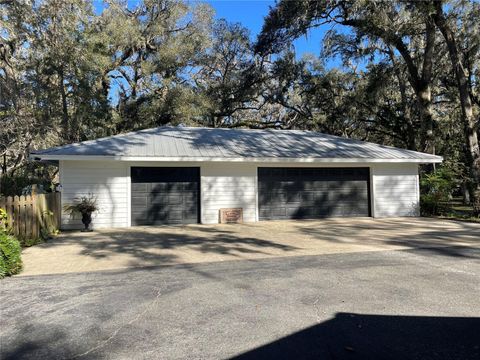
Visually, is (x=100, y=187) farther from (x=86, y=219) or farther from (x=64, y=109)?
(x=64, y=109)

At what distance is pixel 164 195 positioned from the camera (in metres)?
13.6

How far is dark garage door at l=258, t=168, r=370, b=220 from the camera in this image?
14695 mm

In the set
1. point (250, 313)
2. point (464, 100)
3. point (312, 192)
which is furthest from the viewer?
point (464, 100)

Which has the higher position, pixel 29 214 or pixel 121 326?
pixel 29 214

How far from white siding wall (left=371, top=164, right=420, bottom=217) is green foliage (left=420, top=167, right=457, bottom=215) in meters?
0.47

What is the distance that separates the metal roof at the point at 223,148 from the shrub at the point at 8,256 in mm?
5833

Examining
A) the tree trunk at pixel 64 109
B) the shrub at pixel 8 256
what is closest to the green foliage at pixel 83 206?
the shrub at pixel 8 256

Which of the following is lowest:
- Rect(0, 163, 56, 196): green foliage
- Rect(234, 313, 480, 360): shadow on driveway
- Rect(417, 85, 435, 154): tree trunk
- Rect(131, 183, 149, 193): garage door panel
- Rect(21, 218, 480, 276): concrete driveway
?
Rect(234, 313, 480, 360): shadow on driveway

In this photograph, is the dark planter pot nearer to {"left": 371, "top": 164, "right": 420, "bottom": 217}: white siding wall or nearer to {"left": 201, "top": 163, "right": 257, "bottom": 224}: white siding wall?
{"left": 201, "top": 163, "right": 257, "bottom": 224}: white siding wall

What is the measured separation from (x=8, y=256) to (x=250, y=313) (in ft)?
14.8

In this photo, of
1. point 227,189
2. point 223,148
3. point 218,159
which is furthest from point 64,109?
point 227,189

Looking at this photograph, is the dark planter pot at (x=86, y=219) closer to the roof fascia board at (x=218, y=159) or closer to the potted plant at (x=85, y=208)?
the potted plant at (x=85, y=208)

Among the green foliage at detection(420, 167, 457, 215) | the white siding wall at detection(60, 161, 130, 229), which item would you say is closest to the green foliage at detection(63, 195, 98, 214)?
the white siding wall at detection(60, 161, 130, 229)

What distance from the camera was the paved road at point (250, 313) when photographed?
348 cm
